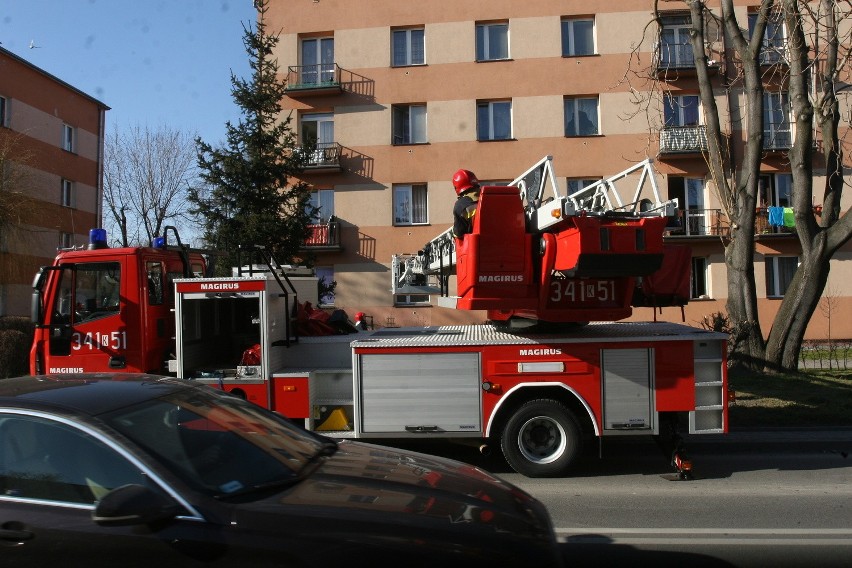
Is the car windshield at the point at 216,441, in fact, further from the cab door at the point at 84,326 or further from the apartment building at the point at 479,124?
the apartment building at the point at 479,124

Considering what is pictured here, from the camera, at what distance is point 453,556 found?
9.84 feet

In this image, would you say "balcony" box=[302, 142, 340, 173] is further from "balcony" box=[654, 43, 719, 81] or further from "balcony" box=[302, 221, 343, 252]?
"balcony" box=[654, 43, 719, 81]

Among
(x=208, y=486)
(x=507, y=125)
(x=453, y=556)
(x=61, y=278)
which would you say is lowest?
(x=453, y=556)

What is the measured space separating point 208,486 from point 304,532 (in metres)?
0.58

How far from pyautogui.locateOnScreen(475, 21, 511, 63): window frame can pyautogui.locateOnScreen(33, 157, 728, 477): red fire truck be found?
18266 mm

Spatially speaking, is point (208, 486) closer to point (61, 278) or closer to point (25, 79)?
point (61, 278)

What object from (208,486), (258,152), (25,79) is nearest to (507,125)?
(258,152)

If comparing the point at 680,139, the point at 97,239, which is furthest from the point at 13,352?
the point at 680,139

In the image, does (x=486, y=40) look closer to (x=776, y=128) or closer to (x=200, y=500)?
(x=776, y=128)

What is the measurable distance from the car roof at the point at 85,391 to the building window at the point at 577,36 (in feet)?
76.2

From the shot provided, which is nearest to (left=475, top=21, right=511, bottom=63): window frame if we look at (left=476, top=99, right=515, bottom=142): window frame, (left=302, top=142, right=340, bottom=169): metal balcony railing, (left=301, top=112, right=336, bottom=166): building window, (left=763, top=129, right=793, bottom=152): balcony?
(left=476, top=99, right=515, bottom=142): window frame

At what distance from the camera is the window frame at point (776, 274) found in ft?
79.8

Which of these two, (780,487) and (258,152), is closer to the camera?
(780,487)

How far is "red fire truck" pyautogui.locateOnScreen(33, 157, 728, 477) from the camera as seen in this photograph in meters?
6.91
